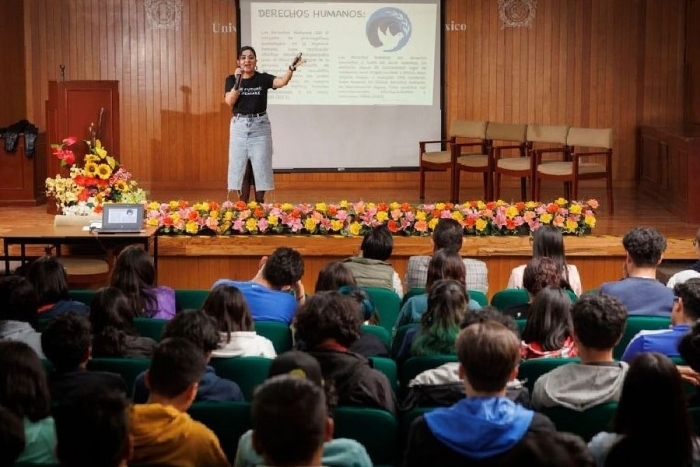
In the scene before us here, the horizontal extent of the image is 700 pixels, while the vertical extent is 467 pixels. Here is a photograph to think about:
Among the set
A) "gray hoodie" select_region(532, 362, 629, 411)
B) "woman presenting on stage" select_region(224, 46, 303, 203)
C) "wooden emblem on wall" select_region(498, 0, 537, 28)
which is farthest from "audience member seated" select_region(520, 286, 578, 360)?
"wooden emblem on wall" select_region(498, 0, 537, 28)

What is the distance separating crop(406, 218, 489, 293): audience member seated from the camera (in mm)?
6109

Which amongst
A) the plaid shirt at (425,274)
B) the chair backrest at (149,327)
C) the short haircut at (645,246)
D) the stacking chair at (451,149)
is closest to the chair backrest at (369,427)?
the chair backrest at (149,327)

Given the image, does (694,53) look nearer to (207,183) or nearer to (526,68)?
(526,68)

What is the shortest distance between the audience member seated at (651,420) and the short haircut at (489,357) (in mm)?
306

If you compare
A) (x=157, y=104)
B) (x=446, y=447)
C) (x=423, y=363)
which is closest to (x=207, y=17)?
(x=157, y=104)

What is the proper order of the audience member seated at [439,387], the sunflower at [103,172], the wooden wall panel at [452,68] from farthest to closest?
the wooden wall panel at [452,68], the sunflower at [103,172], the audience member seated at [439,387]

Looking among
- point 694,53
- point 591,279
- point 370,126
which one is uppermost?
point 694,53

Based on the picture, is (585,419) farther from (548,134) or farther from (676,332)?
(548,134)

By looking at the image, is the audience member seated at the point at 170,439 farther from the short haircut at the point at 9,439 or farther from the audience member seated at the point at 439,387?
the audience member seated at the point at 439,387

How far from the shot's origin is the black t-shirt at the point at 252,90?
30.1ft

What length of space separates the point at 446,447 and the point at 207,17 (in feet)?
32.2

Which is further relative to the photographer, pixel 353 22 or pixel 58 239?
pixel 353 22

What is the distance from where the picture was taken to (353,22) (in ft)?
39.8

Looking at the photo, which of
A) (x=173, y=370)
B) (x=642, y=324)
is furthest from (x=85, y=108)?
(x=173, y=370)
